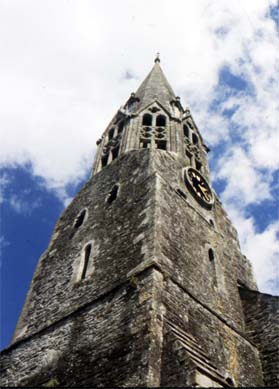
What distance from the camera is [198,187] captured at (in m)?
17.7

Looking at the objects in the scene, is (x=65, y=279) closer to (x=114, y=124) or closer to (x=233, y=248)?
(x=233, y=248)

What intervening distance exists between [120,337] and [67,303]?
323 cm

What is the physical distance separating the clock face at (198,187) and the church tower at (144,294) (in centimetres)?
6

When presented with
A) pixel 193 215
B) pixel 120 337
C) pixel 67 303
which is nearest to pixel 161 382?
pixel 120 337

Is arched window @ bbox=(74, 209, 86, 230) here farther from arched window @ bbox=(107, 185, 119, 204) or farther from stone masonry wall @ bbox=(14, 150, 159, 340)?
arched window @ bbox=(107, 185, 119, 204)

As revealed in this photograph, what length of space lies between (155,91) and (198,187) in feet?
26.3

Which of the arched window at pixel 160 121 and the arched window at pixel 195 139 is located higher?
the arched window at pixel 195 139

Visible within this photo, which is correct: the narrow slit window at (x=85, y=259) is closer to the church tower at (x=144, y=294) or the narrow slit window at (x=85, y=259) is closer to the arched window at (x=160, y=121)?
the church tower at (x=144, y=294)

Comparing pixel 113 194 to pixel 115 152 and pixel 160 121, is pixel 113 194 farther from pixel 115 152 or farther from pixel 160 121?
pixel 160 121

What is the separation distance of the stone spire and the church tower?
402 centimetres

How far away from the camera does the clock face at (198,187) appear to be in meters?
16.9

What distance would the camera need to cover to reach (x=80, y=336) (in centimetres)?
1099

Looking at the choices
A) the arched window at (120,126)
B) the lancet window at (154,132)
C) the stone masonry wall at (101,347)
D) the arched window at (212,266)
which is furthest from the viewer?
the arched window at (120,126)

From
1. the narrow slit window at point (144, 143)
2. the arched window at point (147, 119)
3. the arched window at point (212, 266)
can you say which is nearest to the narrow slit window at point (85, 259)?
the arched window at point (212, 266)
